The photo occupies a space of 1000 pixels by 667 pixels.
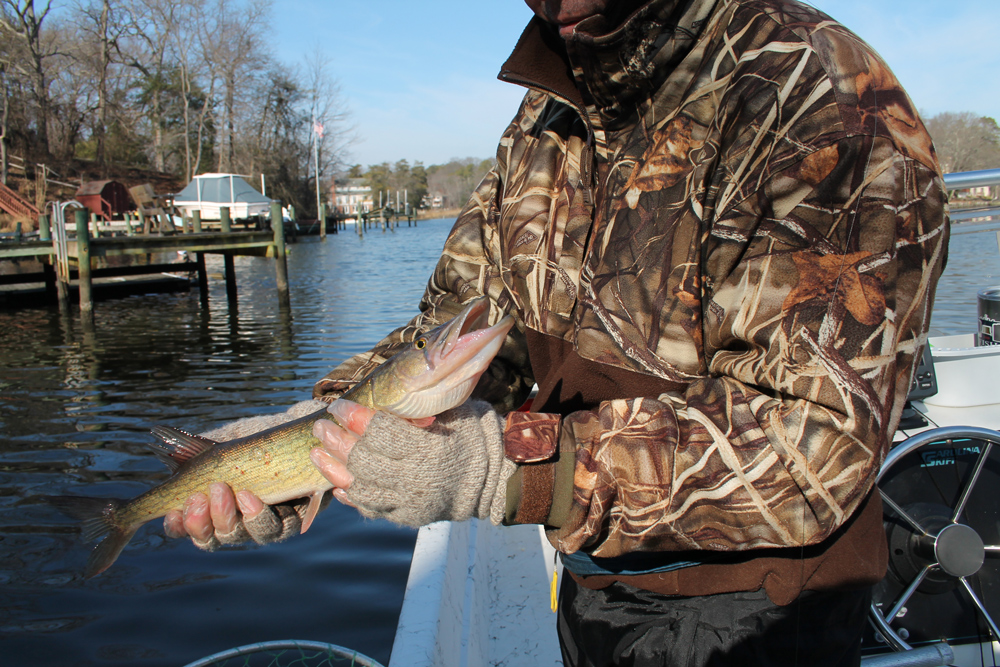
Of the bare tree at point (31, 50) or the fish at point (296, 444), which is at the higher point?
the bare tree at point (31, 50)

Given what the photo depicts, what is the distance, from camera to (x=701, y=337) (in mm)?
1364

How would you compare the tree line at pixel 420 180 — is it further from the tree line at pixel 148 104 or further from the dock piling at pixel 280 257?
the dock piling at pixel 280 257

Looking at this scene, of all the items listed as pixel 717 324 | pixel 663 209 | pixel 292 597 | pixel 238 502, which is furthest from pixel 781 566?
pixel 292 597

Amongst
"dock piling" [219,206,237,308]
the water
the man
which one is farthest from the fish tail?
"dock piling" [219,206,237,308]

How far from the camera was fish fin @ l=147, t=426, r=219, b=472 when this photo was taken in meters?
2.43

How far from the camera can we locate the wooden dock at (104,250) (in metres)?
16.1

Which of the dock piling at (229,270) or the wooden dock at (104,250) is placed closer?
the wooden dock at (104,250)

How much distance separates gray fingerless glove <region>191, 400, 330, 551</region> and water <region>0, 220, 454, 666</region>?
2.66 m

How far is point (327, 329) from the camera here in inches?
612

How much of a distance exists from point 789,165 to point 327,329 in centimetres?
1515

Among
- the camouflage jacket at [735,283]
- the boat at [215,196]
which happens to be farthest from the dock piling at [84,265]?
the boat at [215,196]

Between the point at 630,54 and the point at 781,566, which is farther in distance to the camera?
the point at 630,54

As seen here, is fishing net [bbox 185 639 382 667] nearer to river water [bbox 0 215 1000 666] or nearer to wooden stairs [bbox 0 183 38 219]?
river water [bbox 0 215 1000 666]

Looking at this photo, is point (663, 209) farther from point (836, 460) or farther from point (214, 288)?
point (214, 288)
